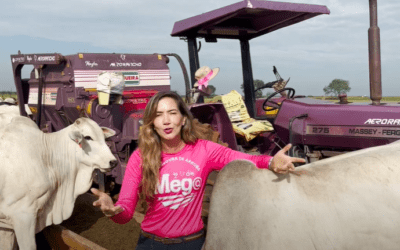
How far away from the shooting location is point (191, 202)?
1.88 m

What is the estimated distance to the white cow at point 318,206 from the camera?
1142mm

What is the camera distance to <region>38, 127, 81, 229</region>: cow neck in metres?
3.64

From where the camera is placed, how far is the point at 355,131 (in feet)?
11.2

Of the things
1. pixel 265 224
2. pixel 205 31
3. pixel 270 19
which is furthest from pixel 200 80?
pixel 265 224

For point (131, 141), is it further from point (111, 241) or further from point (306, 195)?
point (306, 195)

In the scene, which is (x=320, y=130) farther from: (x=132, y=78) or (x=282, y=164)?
(x=132, y=78)

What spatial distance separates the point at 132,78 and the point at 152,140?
4229mm

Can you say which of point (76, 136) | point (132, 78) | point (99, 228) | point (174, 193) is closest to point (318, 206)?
point (174, 193)

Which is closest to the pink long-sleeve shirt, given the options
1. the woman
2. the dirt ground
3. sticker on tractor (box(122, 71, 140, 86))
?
the woman

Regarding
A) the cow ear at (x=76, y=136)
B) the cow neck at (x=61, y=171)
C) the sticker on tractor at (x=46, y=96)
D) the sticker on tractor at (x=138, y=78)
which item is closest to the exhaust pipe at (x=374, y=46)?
the cow ear at (x=76, y=136)

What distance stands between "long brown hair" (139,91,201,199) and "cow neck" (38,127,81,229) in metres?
2.07

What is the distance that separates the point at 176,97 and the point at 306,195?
0.89m

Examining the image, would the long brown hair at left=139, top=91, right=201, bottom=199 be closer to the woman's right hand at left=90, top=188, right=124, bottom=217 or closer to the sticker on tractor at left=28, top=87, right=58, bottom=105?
the woman's right hand at left=90, top=188, right=124, bottom=217

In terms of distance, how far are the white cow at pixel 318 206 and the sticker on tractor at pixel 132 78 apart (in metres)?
4.67
